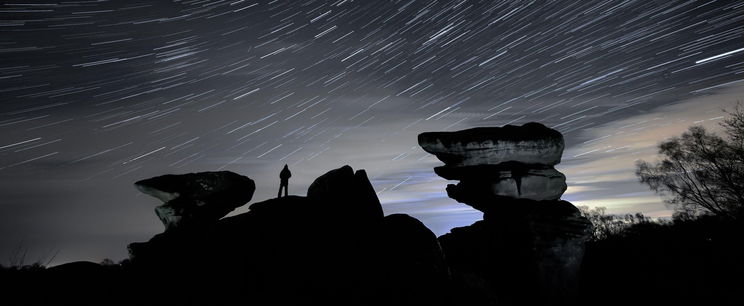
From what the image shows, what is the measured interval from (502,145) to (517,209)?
4058 millimetres

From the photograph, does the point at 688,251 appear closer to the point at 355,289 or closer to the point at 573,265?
the point at 573,265

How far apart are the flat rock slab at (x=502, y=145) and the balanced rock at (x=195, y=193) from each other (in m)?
12.7

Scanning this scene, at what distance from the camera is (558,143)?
20547 mm

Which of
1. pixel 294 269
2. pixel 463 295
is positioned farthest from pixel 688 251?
pixel 294 269

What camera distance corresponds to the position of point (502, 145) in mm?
20188

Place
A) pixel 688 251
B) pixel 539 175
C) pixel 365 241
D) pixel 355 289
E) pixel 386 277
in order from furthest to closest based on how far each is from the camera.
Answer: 1. pixel 688 251
2. pixel 539 175
3. pixel 365 241
4. pixel 386 277
5. pixel 355 289

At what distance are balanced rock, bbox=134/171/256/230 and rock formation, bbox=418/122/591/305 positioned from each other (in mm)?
12386

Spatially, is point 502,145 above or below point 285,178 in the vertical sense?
above

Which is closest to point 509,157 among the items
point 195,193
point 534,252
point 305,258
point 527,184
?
point 527,184

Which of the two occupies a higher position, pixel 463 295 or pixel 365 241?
pixel 365 241

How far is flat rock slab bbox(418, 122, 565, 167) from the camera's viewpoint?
795 inches

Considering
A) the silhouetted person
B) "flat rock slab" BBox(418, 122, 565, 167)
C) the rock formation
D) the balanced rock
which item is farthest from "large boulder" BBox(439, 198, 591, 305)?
the balanced rock

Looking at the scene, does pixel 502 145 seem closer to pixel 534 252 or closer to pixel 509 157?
pixel 509 157

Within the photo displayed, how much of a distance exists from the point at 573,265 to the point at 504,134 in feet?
28.0
